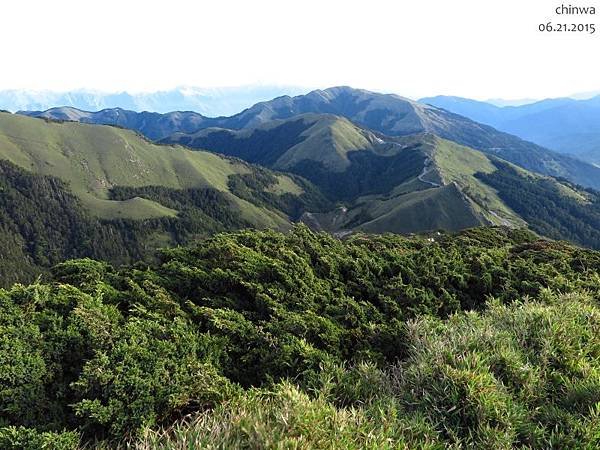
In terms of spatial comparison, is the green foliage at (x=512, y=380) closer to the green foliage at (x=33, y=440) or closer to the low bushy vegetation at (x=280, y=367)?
the low bushy vegetation at (x=280, y=367)

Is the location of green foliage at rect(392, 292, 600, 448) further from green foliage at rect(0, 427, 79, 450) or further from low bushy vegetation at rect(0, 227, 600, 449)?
green foliage at rect(0, 427, 79, 450)

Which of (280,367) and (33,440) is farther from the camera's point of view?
(280,367)

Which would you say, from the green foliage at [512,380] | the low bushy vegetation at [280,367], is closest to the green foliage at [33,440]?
the low bushy vegetation at [280,367]

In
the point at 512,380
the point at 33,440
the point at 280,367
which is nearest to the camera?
the point at 33,440

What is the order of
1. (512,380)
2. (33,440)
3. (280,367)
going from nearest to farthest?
1. (33,440)
2. (512,380)
3. (280,367)

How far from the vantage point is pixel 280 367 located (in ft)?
39.8

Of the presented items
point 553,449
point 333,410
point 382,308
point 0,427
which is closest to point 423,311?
point 382,308

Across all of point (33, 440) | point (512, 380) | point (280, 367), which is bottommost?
point (280, 367)

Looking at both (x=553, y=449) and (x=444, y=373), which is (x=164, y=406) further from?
(x=553, y=449)

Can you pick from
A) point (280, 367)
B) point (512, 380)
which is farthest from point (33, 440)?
point (512, 380)

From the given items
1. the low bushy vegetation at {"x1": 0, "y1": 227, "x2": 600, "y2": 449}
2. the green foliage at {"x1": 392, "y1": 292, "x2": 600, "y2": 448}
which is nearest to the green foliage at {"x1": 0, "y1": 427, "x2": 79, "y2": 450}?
the low bushy vegetation at {"x1": 0, "y1": 227, "x2": 600, "y2": 449}

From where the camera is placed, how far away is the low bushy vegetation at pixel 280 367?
314 inches

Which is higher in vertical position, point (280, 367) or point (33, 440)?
point (33, 440)

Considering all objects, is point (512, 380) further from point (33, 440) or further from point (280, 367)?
point (33, 440)
